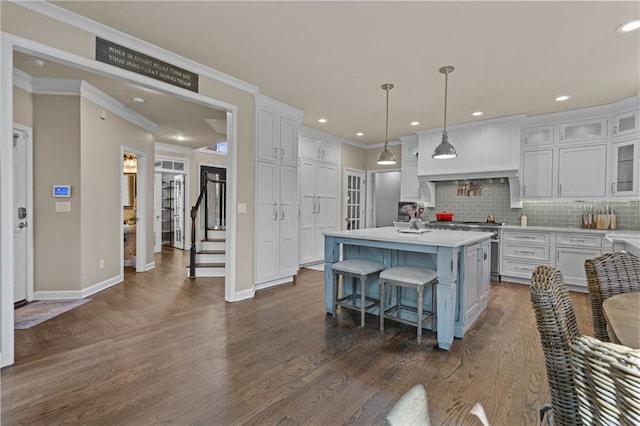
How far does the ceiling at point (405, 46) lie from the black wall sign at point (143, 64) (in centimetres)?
18

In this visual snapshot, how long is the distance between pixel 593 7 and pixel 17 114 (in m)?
5.56

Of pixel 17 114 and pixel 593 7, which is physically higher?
pixel 593 7

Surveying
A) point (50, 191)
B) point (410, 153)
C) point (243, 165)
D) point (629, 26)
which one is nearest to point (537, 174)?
point (410, 153)

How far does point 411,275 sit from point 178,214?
705cm

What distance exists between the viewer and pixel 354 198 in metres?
7.21

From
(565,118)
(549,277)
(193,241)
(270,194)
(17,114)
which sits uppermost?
(565,118)

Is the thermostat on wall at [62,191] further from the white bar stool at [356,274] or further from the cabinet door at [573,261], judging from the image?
the cabinet door at [573,261]

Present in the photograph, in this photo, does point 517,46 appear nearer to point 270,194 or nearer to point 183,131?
point 270,194

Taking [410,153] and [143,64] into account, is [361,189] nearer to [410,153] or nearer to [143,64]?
[410,153]

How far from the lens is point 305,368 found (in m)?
2.30

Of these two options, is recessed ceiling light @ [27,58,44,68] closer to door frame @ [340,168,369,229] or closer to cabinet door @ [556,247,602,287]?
door frame @ [340,168,369,229]

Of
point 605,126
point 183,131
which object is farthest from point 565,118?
point 183,131

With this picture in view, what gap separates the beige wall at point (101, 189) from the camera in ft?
12.9

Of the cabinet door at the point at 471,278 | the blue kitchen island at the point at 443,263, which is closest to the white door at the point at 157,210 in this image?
the blue kitchen island at the point at 443,263
